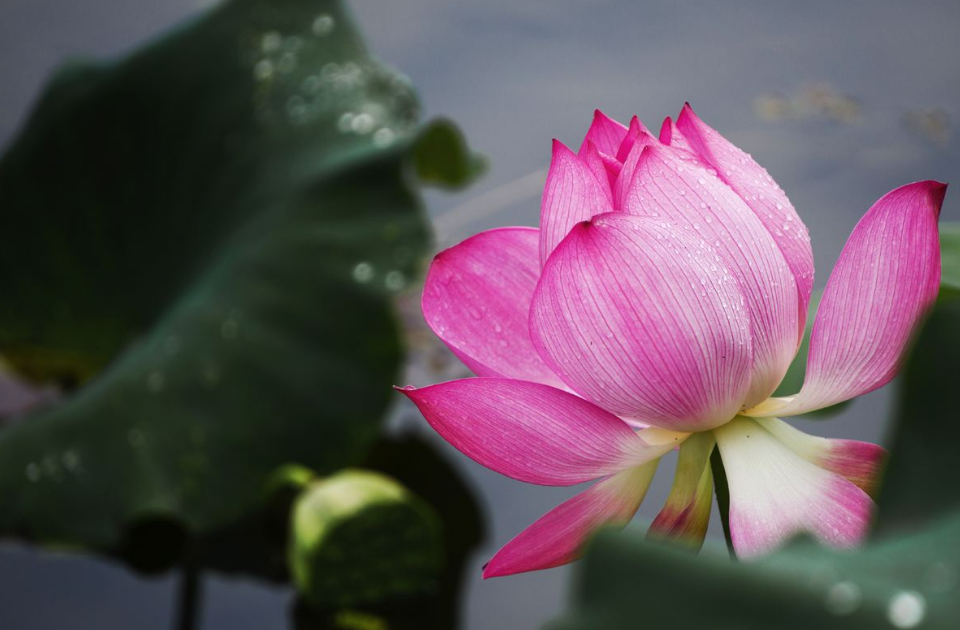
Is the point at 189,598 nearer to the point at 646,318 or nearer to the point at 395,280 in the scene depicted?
the point at 395,280

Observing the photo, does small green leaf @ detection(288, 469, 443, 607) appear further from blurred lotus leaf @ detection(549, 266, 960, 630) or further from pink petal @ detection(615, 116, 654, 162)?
blurred lotus leaf @ detection(549, 266, 960, 630)

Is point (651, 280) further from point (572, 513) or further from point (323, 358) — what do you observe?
point (323, 358)

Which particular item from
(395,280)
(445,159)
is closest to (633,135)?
(395,280)

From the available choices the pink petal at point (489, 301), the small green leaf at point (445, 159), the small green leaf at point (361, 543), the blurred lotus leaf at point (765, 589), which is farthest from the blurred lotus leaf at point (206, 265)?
the blurred lotus leaf at point (765, 589)

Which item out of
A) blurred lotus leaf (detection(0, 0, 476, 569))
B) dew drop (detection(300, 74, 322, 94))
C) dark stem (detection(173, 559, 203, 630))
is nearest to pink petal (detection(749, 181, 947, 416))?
blurred lotus leaf (detection(0, 0, 476, 569))

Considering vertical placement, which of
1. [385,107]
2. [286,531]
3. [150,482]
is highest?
[385,107]

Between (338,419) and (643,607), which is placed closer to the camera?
(643,607)

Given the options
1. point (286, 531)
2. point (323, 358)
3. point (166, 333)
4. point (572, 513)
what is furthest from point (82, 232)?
point (572, 513)

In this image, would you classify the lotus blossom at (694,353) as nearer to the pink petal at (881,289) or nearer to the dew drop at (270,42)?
the pink petal at (881,289)
